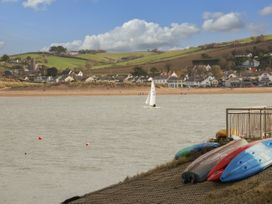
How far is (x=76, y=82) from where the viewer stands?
158 meters

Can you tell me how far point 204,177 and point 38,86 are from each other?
14968 cm

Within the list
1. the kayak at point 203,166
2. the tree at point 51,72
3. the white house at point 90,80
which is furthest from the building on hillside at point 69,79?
the kayak at point 203,166

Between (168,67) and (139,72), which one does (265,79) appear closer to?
(168,67)

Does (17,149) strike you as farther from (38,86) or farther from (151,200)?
(38,86)

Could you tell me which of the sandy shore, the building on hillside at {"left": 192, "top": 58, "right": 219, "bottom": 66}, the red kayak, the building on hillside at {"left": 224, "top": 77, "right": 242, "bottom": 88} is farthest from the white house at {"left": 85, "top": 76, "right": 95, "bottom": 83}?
the red kayak

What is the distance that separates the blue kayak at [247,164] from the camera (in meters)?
12.0

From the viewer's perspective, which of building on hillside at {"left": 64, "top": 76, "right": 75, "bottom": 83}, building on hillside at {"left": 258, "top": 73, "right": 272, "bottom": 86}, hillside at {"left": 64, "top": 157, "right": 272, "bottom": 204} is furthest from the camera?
building on hillside at {"left": 258, "top": 73, "right": 272, "bottom": 86}

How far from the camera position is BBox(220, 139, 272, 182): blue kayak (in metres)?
12.0

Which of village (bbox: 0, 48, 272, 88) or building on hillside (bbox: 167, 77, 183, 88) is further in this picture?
village (bbox: 0, 48, 272, 88)

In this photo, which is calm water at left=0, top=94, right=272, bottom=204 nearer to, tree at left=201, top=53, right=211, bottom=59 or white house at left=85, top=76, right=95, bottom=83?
white house at left=85, top=76, right=95, bottom=83

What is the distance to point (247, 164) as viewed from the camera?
12141mm

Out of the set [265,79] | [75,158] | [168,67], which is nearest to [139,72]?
[168,67]

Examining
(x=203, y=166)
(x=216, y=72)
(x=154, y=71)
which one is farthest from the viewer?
(x=154, y=71)

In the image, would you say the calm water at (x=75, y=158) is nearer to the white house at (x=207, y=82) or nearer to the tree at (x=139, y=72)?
the white house at (x=207, y=82)
